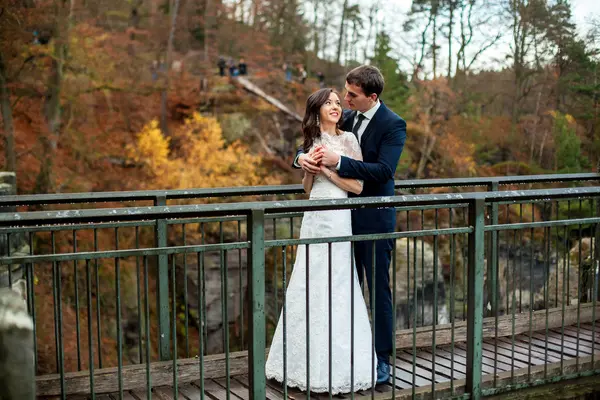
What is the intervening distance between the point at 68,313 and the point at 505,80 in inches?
728

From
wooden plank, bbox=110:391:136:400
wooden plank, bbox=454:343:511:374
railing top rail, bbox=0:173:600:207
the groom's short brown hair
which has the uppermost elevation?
the groom's short brown hair

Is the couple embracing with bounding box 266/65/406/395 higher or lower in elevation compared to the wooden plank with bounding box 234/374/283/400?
higher

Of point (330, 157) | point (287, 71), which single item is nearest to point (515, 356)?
point (330, 157)

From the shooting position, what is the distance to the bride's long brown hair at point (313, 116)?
4.21m

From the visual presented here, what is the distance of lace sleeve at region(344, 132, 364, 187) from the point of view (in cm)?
425

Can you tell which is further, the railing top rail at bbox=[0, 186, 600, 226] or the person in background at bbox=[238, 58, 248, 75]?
the person in background at bbox=[238, 58, 248, 75]

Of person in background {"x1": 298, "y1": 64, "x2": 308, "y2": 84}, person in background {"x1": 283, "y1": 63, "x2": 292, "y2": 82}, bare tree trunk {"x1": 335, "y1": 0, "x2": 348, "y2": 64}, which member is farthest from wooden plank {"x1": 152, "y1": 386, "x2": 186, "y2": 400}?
bare tree trunk {"x1": 335, "y1": 0, "x2": 348, "y2": 64}

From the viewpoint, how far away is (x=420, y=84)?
2591 centimetres

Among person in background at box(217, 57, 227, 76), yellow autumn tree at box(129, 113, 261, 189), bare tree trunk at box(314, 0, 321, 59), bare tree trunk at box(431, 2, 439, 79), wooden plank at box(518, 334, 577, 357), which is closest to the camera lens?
wooden plank at box(518, 334, 577, 357)

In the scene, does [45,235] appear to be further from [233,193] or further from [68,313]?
[233,193]

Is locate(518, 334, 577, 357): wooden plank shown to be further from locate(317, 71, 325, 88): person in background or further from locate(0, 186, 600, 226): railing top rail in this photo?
locate(317, 71, 325, 88): person in background

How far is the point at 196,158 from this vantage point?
2227 centimetres

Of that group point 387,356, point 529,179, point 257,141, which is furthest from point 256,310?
point 257,141

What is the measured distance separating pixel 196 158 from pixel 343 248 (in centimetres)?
1851
